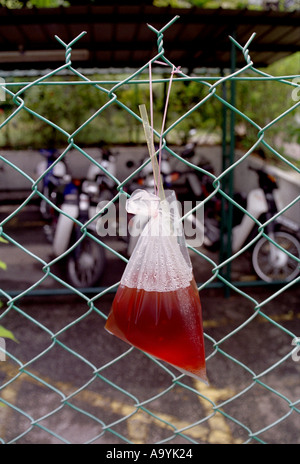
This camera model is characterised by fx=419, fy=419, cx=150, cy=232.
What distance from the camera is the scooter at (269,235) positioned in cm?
410

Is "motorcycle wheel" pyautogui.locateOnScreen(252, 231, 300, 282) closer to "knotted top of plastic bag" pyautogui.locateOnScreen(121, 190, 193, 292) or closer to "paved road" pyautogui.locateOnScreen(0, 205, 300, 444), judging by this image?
"paved road" pyautogui.locateOnScreen(0, 205, 300, 444)

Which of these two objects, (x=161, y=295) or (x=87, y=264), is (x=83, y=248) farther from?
(x=161, y=295)

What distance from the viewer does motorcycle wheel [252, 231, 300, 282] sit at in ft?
13.6

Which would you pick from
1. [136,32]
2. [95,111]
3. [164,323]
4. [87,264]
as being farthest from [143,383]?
[95,111]

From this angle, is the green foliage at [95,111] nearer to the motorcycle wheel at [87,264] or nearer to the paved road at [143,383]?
the motorcycle wheel at [87,264]

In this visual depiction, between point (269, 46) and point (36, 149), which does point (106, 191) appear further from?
point (36, 149)

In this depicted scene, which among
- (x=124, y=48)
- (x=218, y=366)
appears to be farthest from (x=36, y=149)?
(x=218, y=366)

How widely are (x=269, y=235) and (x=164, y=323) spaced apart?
3.36 m

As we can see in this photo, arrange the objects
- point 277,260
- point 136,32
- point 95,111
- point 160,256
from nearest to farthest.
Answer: point 160,256 → point 136,32 → point 277,260 → point 95,111

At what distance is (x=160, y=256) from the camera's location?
85 centimetres

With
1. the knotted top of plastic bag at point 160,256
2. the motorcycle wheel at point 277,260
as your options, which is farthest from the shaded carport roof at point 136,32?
the knotted top of plastic bag at point 160,256

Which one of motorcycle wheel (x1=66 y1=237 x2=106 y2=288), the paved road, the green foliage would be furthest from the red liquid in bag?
the green foliage

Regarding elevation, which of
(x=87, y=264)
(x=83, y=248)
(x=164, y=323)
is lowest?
(x=87, y=264)

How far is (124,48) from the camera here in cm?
448
